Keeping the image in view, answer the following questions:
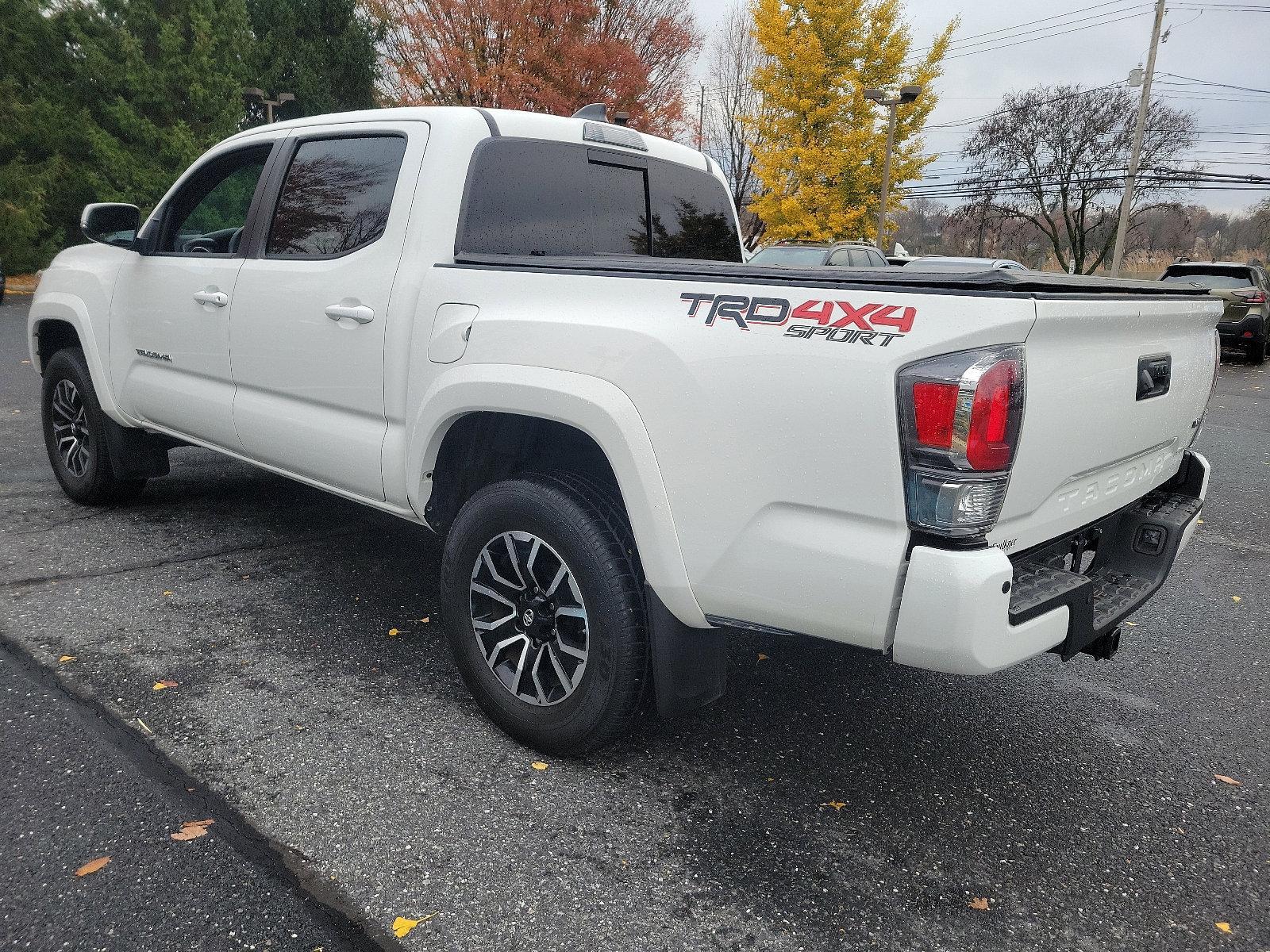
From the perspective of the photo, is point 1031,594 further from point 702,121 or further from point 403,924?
point 702,121

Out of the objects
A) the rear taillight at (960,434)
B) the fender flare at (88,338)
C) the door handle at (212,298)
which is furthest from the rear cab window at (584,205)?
the fender flare at (88,338)

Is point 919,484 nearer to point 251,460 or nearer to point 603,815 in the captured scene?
point 603,815

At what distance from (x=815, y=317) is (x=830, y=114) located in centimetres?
2892

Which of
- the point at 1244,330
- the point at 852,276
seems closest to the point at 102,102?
the point at 1244,330

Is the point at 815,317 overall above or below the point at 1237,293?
above

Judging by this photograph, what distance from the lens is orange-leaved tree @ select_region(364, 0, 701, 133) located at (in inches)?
966

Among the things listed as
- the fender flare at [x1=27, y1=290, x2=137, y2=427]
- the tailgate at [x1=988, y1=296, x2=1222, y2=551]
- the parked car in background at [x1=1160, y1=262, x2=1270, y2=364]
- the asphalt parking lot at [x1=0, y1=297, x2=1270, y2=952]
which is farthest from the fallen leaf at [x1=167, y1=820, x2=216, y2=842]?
the parked car in background at [x1=1160, y1=262, x2=1270, y2=364]

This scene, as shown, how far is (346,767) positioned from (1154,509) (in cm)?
273

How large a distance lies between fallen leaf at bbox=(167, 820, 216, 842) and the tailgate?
85.3 inches

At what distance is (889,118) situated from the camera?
27.6 meters

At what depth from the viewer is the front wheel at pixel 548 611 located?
2654mm

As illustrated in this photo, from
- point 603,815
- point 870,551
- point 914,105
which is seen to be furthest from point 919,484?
point 914,105

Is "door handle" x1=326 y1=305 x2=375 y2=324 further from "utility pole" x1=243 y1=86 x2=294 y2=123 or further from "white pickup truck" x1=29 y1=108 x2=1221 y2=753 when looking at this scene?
"utility pole" x1=243 y1=86 x2=294 y2=123

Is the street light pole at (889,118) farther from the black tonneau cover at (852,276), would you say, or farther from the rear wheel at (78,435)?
the black tonneau cover at (852,276)
